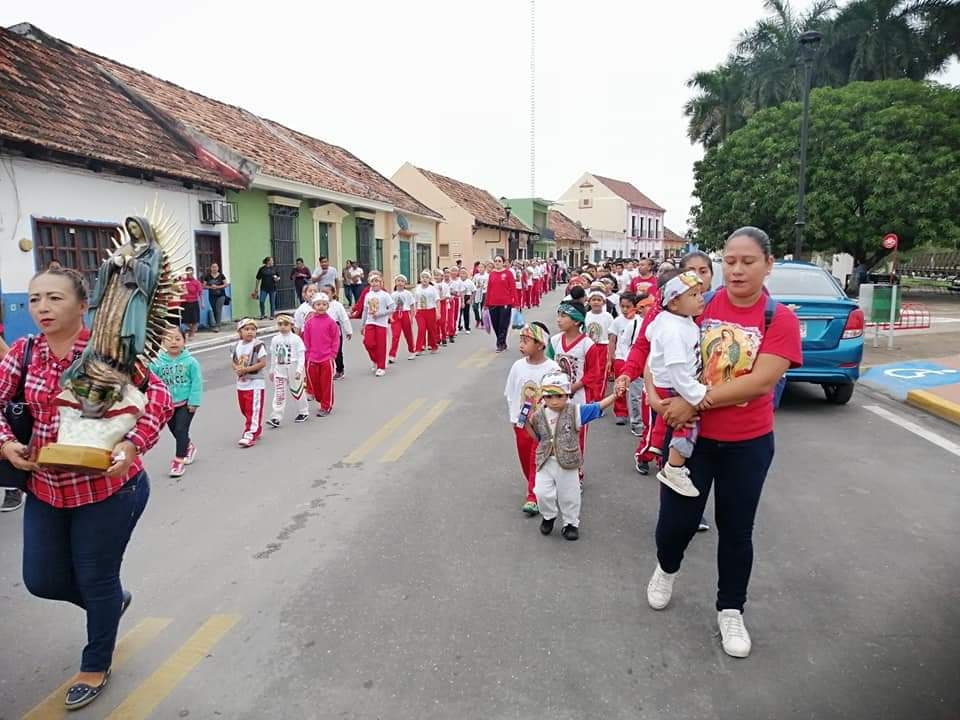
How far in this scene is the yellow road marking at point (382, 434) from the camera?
6.50 m

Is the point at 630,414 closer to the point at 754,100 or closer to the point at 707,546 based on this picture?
the point at 707,546

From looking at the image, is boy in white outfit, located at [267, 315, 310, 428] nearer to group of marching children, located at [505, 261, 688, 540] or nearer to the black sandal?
group of marching children, located at [505, 261, 688, 540]

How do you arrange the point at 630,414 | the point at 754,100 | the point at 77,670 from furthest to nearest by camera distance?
the point at 754,100, the point at 630,414, the point at 77,670

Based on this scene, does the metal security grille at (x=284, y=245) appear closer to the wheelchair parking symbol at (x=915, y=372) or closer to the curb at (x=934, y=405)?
the wheelchair parking symbol at (x=915, y=372)

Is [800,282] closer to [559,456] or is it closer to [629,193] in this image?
[559,456]

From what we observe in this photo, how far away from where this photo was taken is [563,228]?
6594 cm

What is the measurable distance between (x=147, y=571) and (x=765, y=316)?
3.63 metres

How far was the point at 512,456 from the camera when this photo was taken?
6473 millimetres

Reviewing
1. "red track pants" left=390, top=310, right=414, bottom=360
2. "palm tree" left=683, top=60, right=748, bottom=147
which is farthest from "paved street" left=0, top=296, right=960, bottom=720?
"palm tree" left=683, top=60, right=748, bottom=147

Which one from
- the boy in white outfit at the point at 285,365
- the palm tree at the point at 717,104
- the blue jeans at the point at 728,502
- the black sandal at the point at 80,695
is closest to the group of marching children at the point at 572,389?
the blue jeans at the point at 728,502

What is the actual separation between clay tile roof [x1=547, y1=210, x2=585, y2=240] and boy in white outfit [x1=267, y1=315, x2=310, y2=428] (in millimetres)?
55862

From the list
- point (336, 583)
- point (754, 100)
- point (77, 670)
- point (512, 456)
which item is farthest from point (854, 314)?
point (754, 100)

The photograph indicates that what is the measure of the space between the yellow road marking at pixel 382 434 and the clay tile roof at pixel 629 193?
251 feet

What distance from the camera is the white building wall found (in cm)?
1188
